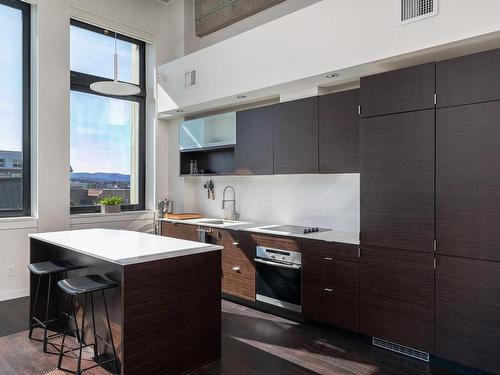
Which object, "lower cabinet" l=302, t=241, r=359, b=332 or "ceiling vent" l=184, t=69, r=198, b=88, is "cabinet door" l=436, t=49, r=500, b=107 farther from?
"ceiling vent" l=184, t=69, r=198, b=88

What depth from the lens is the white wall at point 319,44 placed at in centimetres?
267

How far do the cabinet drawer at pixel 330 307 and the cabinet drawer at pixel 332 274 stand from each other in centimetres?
5

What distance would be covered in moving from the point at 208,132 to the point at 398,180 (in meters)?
2.78

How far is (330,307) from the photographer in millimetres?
3334

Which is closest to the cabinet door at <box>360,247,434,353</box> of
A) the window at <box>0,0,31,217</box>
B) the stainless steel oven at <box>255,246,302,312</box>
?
the stainless steel oven at <box>255,246,302,312</box>

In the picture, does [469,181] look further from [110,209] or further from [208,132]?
[110,209]

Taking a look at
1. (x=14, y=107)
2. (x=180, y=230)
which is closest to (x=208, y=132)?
(x=180, y=230)

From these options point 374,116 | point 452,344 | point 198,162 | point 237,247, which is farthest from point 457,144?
point 198,162

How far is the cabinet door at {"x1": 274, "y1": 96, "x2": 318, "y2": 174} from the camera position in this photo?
12.4 ft

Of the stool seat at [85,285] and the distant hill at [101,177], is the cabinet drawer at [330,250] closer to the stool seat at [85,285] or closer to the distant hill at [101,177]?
the stool seat at [85,285]

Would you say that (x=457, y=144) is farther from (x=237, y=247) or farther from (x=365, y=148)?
(x=237, y=247)

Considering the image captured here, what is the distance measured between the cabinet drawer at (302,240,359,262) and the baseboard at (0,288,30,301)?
346 cm

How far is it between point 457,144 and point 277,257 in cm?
193

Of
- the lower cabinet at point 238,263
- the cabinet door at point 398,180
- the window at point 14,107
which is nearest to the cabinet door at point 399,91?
the cabinet door at point 398,180
